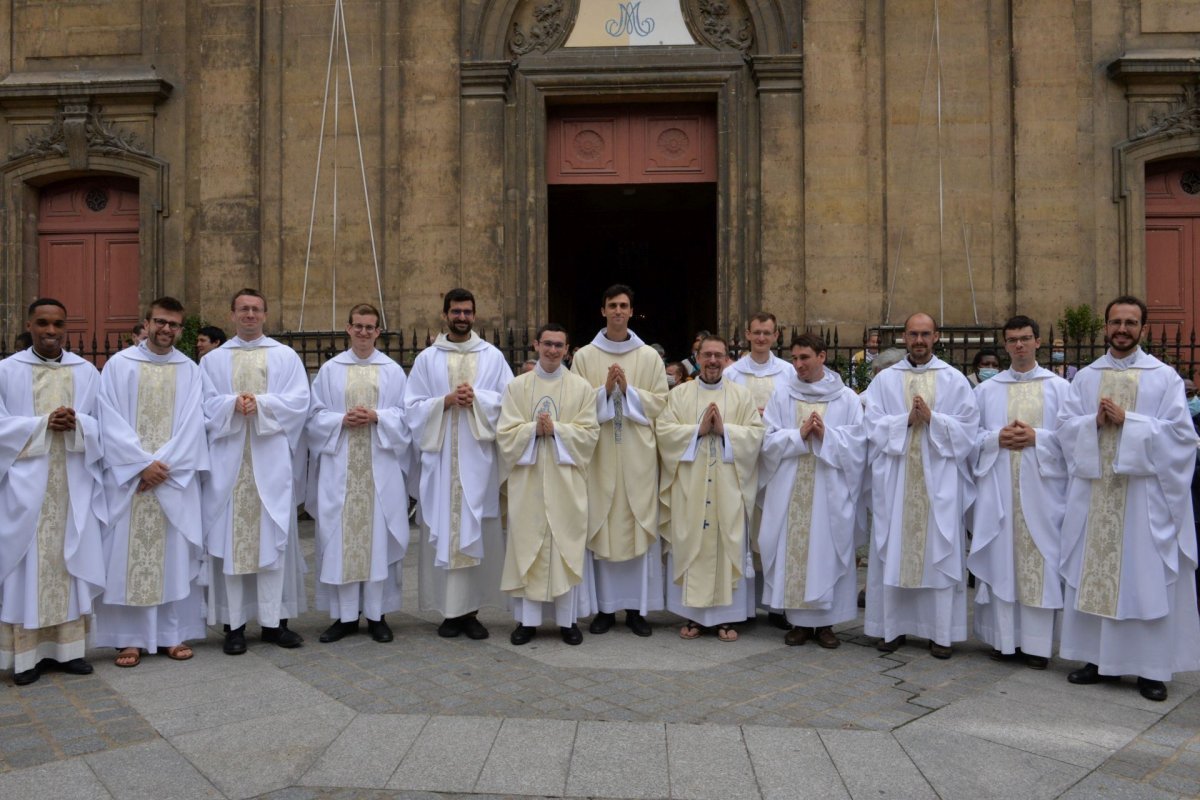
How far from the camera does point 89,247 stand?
45.3 feet

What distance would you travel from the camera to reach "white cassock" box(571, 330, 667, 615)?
643cm

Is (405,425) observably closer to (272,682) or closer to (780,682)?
(272,682)

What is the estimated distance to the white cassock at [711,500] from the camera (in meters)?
6.30

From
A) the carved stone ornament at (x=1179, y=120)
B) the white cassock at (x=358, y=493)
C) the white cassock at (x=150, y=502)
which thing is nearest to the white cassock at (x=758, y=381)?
the white cassock at (x=358, y=493)

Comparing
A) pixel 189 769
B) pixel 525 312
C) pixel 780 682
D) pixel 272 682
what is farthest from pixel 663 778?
pixel 525 312

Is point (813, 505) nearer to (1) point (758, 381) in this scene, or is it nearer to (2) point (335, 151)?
(1) point (758, 381)

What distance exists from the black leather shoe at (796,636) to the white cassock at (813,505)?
5 centimetres

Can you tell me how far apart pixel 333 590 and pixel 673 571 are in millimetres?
2225

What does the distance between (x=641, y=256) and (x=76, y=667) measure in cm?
1959

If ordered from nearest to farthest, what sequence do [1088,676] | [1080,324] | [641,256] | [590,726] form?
[590,726], [1088,676], [1080,324], [641,256]

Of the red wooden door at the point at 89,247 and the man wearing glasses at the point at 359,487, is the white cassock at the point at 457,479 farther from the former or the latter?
the red wooden door at the point at 89,247

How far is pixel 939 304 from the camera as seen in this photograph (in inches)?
477

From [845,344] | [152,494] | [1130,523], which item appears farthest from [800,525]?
[845,344]

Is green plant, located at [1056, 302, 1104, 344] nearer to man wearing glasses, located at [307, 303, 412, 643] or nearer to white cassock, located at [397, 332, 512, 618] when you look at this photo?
white cassock, located at [397, 332, 512, 618]
